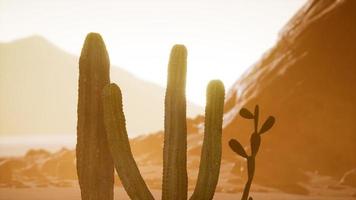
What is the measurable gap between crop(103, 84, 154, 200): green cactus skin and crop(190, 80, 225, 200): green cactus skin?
2.59 feet

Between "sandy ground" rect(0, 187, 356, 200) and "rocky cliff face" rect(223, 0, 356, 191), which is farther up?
"rocky cliff face" rect(223, 0, 356, 191)

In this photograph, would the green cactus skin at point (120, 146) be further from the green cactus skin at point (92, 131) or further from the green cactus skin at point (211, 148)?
the green cactus skin at point (211, 148)

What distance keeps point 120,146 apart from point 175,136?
2.70ft

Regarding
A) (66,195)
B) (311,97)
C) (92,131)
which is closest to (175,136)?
(92,131)

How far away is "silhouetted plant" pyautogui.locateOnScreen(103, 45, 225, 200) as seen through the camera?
25.7ft

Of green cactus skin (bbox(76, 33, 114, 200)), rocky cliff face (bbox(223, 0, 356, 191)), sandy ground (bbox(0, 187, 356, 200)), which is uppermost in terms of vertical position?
rocky cliff face (bbox(223, 0, 356, 191))

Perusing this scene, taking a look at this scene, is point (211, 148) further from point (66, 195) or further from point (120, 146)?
point (66, 195)

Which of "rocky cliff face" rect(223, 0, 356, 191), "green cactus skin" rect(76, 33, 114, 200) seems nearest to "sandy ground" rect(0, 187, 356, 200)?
"rocky cliff face" rect(223, 0, 356, 191)

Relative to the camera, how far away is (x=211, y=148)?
788 cm

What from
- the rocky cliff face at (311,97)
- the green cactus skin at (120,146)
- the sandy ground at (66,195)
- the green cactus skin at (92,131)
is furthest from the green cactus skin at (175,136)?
the rocky cliff face at (311,97)

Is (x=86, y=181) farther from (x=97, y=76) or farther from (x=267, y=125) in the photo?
(x=267, y=125)

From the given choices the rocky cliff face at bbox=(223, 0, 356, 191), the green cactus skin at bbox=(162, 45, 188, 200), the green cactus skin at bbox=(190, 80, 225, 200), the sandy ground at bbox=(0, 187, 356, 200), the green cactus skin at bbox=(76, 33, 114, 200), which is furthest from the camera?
the rocky cliff face at bbox=(223, 0, 356, 191)

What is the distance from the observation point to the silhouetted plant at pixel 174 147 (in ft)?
25.7

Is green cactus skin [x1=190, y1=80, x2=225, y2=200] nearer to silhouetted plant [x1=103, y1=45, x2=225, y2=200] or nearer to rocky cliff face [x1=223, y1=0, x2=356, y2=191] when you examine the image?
silhouetted plant [x1=103, y1=45, x2=225, y2=200]
